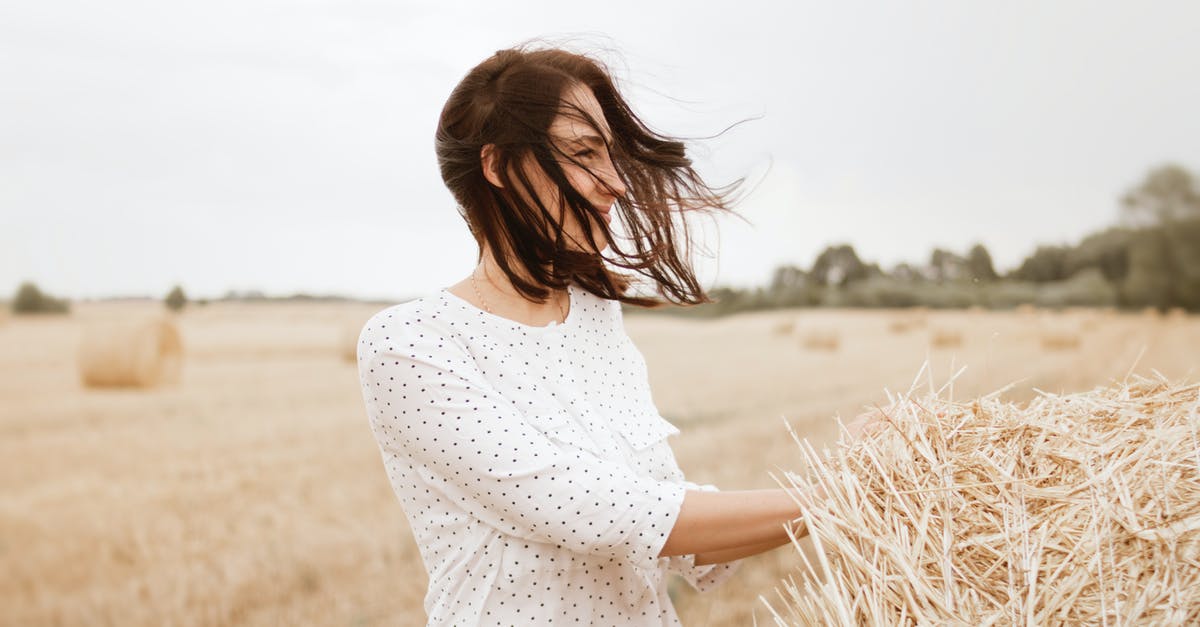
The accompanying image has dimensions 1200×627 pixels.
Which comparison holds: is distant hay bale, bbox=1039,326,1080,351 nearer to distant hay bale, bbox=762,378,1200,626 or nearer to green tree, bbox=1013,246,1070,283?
green tree, bbox=1013,246,1070,283

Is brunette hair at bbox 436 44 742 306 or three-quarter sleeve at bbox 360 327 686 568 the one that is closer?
three-quarter sleeve at bbox 360 327 686 568

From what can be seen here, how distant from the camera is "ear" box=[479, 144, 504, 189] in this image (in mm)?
1541

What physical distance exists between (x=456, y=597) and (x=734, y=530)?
49 cm

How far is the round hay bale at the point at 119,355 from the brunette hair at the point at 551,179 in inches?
223

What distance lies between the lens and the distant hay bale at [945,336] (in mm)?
12534

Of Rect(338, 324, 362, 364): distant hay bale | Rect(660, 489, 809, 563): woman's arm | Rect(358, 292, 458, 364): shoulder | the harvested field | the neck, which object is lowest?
the harvested field

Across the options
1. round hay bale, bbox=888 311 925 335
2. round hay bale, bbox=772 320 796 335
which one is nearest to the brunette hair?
round hay bale, bbox=772 320 796 335

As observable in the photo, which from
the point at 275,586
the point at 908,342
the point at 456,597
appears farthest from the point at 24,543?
the point at 908,342

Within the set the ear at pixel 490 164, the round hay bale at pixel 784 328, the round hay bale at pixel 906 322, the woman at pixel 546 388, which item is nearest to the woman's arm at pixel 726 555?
the woman at pixel 546 388

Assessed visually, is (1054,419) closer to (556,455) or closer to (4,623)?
(556,455)

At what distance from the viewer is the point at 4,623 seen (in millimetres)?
3275

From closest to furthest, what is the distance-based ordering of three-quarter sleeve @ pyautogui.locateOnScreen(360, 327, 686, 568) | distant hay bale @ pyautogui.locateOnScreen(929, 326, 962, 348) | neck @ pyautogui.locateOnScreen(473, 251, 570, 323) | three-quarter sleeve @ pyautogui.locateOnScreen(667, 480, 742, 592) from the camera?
three-quarter sleeve @ pyautogui.locateOnScreen(360, 327, 686, 568) → neck @ pyautogui.locateOnScreen(473, 251, 570, 323) → three-quarter sleeve @ pyautogui.locateOnScreen(667, 480, 742, 592) → distant hay bale @ pyautogui.locateOnScreen(929, 326, 962, 348)

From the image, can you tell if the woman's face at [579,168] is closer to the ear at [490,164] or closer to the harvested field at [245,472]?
the ear at [490,164]

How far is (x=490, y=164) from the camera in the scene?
5.09ft
